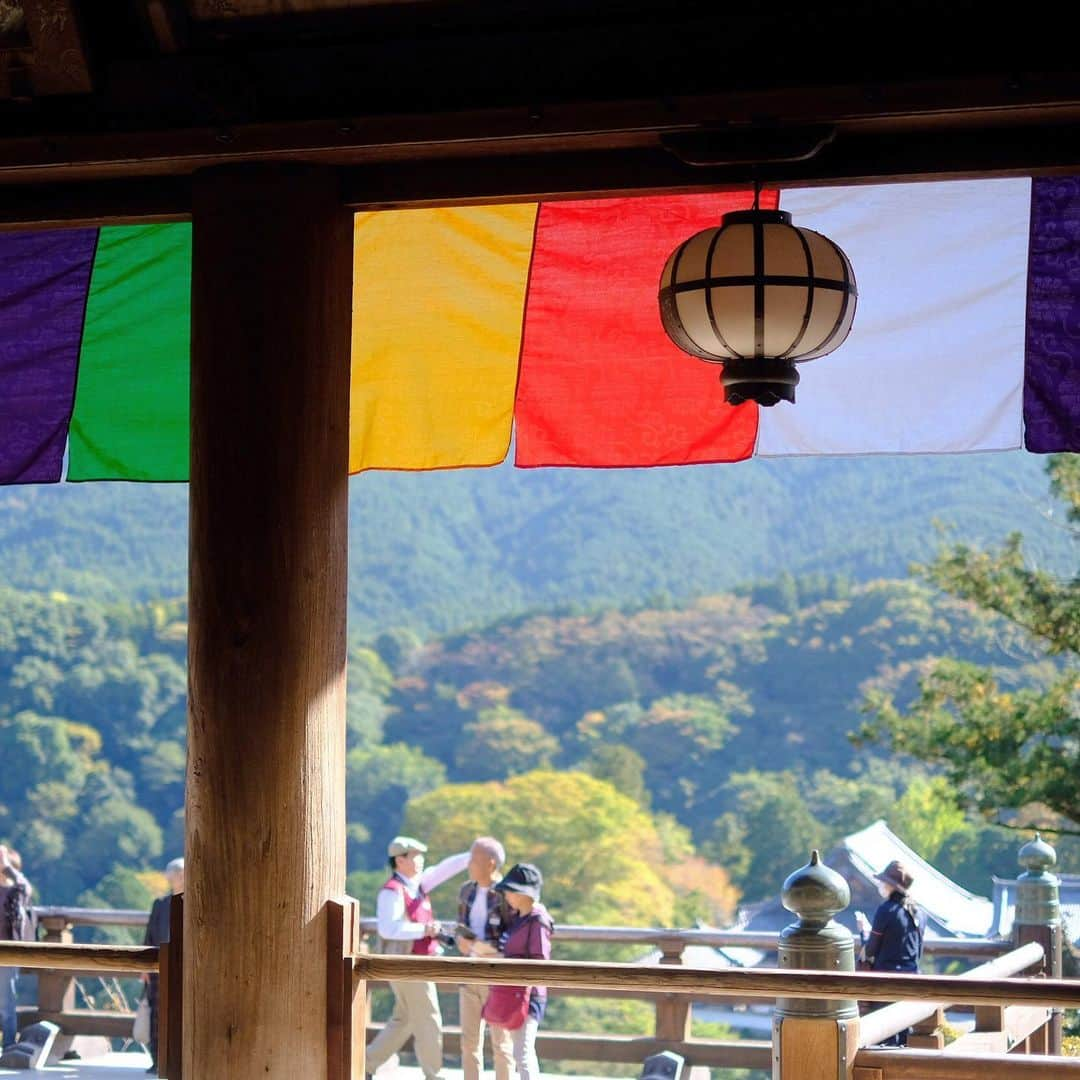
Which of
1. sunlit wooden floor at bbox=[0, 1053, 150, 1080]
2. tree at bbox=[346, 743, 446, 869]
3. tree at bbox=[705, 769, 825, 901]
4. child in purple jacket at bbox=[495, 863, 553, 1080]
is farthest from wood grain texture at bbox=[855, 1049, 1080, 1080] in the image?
tree at bbox=[346, 743, 446, 869]

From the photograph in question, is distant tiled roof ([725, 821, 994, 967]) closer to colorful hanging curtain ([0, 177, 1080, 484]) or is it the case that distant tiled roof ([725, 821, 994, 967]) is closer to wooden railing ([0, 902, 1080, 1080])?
colorful hanging curtain ([0, 177, 1080, 484])

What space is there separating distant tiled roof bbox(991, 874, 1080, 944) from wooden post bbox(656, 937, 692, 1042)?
13.7ft

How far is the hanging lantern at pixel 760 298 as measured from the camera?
292 centimetres

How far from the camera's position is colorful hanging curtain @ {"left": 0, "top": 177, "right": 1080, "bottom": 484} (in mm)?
4109

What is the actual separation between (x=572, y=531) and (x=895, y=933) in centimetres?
3480

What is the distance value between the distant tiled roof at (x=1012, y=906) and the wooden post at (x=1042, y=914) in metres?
3.48

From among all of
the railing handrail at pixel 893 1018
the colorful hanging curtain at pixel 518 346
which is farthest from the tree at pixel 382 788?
the railing handrail at pixel 893 1018

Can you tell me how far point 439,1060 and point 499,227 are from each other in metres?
3.69

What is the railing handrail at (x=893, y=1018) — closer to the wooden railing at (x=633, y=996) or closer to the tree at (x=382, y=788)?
the wooden railing at (x=633, y=996)

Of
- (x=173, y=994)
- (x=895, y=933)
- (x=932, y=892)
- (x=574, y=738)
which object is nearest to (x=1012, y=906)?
(x=932, y=892)

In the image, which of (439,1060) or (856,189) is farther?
(439,1060)

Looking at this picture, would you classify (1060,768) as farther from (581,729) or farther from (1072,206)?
Result: (581,729)

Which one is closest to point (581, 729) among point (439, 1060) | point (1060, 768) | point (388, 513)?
point (388, 513)

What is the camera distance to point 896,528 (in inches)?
1502
